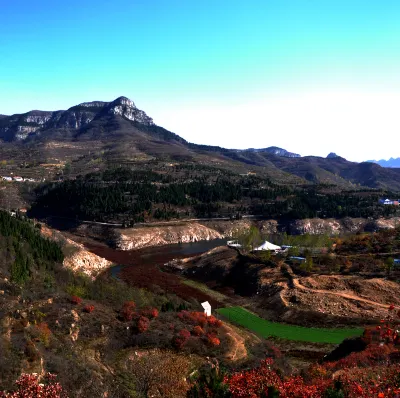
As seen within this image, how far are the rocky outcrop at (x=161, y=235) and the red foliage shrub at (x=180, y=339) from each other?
265 ft

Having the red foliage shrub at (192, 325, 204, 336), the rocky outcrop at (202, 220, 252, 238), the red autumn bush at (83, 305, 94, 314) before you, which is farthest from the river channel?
the red foliage shrub at (192, 325, 204, 336)

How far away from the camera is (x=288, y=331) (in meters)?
51.0

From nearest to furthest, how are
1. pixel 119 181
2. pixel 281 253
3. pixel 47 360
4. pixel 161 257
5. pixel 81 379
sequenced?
pixel 81 379
pixel 47 360
pixel 281 253
pixel 161 257
pixel 119 181

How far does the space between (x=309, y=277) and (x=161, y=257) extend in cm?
4527

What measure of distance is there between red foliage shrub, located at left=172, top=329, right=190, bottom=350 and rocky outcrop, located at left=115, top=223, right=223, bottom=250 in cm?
8088

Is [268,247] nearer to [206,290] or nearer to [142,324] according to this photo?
[206,290]

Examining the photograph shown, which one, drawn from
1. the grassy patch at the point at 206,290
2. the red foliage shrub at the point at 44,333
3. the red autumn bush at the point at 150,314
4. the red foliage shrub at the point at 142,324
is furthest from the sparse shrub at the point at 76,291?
the grassy patch at the point at 206,290

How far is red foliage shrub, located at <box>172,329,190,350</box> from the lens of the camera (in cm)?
3178

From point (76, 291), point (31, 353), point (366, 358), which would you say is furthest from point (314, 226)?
point (31, 353)

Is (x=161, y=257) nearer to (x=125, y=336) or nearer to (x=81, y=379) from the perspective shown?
(x=125, y=336)

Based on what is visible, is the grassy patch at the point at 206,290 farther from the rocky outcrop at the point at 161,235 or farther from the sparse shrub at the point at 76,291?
the rocky outcrop at the point at 161,235

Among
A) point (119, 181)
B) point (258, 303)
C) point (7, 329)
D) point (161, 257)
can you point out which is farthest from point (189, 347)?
point (119, 181)

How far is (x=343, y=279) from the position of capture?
207 feet

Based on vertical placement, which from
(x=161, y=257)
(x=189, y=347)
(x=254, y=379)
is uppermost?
(x=254, y=379)
